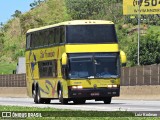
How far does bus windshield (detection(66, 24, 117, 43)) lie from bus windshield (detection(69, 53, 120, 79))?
903 millimetres

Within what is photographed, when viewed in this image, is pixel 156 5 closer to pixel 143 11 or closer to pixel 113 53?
pixel 143 11

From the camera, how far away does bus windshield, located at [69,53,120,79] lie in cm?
3725

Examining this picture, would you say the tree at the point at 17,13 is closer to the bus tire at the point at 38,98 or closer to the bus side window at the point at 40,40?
the bus tire at the point at 38,98

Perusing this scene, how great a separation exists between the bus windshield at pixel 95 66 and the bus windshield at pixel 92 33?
2.96 ft

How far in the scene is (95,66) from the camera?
122ft

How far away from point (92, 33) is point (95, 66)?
5.80 ft

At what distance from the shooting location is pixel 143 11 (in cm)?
14238

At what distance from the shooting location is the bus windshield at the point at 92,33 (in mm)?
37875

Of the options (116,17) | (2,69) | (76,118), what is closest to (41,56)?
(76,118)

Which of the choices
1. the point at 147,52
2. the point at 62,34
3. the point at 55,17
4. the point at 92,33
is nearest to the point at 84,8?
the point at 55,17

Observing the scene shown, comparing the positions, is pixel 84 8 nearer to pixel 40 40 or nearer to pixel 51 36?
pixel 40 40

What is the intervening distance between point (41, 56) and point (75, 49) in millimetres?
4895

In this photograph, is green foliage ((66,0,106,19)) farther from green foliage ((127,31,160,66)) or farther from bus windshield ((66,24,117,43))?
bus windshield ((66,24,117,43))

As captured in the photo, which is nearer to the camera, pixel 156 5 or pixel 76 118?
pixel 76 118
